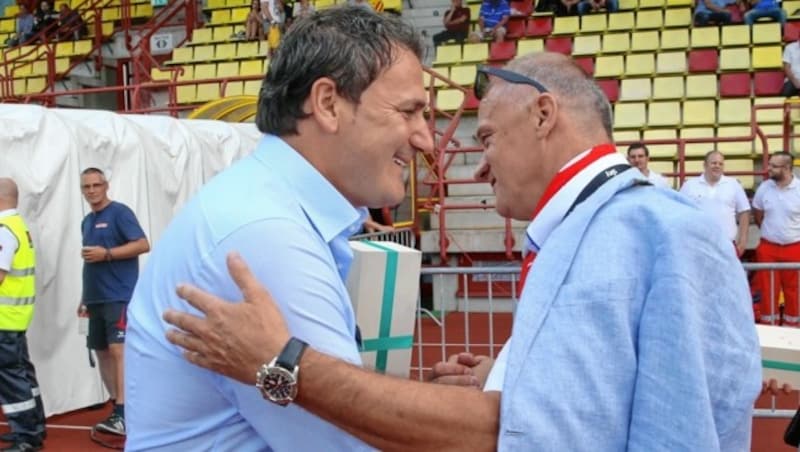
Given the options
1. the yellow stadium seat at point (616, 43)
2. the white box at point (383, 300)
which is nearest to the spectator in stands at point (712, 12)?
the yellow stadium seat at point (616, 43)

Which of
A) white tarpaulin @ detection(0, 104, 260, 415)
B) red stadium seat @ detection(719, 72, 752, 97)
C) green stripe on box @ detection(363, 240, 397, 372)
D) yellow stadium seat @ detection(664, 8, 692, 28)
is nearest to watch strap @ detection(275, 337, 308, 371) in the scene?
green stripe on box @ detection(363, 240, 397, 372)

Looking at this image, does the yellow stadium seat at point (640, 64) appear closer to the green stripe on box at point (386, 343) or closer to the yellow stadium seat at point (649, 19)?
the yellow stadium seat at point (649, 19)

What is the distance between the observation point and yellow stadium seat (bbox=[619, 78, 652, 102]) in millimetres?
Answer: 13023

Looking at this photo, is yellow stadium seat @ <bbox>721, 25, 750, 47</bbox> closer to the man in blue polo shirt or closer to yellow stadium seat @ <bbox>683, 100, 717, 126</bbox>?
yellow stadium seat @ <bbox>683, 100, 717, 126</bbox>

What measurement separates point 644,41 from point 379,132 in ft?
43.7

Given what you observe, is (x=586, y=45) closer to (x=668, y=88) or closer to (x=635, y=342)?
(x=668, y=88)

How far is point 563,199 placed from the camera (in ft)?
4.91

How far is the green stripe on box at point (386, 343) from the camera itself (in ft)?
8.41

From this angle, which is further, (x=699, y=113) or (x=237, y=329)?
(x=699, y=113)

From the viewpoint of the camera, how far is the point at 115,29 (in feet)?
63.1

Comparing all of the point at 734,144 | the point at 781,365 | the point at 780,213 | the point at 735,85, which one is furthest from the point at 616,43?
the point at 781,365

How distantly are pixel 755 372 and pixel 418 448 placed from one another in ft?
1.59

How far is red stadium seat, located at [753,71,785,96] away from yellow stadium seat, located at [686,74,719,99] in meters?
0.55

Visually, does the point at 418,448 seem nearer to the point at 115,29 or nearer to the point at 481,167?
the point at 481,167
